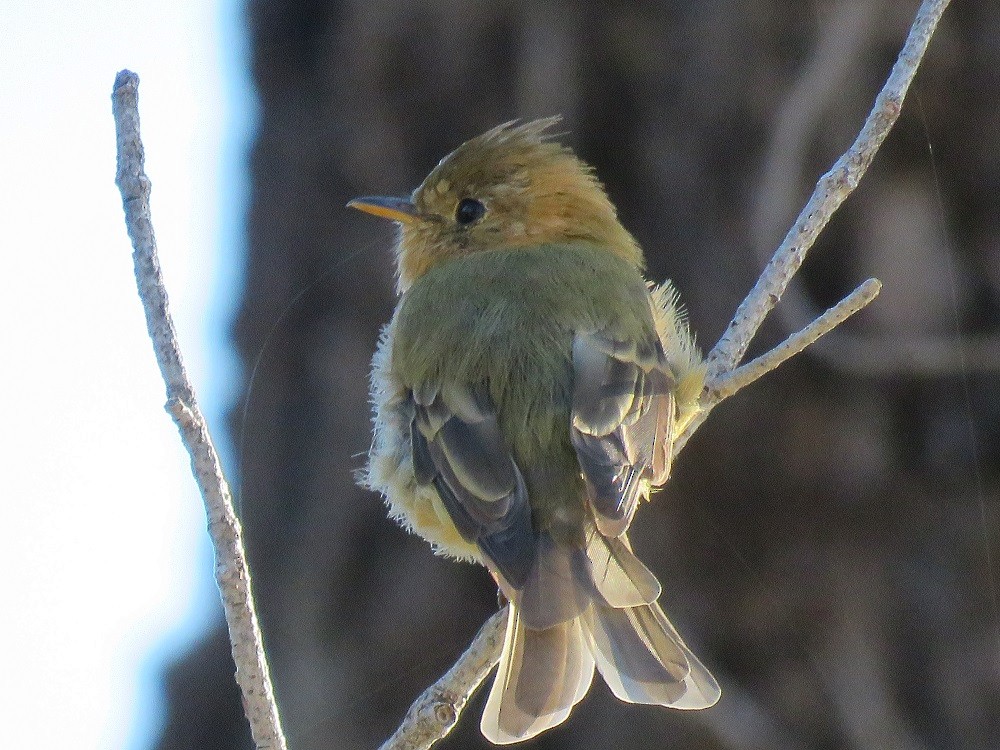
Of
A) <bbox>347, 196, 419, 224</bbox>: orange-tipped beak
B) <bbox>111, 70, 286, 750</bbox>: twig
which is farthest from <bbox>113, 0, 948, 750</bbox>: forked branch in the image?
<bbox>347, 196, 419, 224</bbox>: orange-tipped beak

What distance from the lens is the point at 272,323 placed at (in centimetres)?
567

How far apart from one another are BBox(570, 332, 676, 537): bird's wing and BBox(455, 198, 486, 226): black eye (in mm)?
1051

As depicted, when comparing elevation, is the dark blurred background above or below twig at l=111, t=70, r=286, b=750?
below

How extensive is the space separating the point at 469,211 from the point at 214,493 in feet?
8.36

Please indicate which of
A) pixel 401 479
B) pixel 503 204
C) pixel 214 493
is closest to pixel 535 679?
pixel 401 479

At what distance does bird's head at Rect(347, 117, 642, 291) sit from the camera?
17.3ft

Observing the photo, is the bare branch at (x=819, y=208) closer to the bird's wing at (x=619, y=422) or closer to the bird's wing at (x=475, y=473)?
the bird's wing at (x=619, y=422)

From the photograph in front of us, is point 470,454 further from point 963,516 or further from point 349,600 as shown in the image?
point 963,516

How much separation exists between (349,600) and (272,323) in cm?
108

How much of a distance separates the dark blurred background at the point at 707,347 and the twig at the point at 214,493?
248 centimetres

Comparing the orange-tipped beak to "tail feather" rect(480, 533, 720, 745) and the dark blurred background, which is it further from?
"tail feather" rect(480, 533, 720, 745)

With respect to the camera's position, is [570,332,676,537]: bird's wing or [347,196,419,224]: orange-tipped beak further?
[347,196,419,224]: orange-tipped beak

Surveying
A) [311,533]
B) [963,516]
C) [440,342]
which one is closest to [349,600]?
[311,533]

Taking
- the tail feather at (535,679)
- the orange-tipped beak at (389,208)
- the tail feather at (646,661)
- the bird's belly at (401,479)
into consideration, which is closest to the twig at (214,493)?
the tail feather at (535,679)
